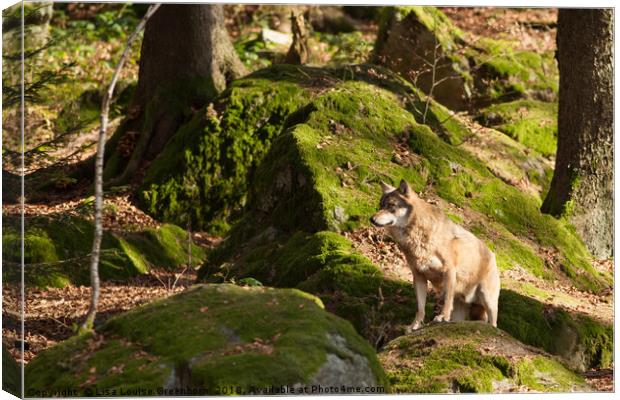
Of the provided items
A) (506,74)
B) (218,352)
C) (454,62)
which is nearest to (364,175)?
(218,352)

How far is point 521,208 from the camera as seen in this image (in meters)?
13.2

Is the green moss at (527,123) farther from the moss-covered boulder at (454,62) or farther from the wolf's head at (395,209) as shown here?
the wolf's head at (395,209)

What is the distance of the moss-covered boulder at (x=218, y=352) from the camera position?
6910 mm

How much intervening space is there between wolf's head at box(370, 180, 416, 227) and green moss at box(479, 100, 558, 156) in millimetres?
7840

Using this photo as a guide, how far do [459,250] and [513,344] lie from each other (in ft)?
4.26

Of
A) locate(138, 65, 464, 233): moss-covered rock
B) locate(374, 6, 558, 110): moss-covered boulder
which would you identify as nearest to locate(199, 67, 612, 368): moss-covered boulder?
locate(138, 65, 464, 233): moss-covered rock

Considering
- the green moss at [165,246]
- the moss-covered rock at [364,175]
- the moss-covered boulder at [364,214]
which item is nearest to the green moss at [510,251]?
the moss-covered boulder at [364,214]

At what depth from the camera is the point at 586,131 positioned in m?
13.7

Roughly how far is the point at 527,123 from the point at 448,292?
8.98 m

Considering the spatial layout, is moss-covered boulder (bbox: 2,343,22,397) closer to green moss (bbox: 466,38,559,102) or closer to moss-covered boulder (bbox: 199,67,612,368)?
moss-covered boulder (bbox: 199,67,612,368)

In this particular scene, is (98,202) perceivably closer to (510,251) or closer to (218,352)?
(218,352)

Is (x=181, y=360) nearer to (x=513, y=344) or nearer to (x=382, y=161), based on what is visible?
(x=513, y=344)

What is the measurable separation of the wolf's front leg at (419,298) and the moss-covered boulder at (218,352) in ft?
6.72

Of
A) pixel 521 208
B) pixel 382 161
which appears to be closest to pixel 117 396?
pixel 382 161
